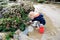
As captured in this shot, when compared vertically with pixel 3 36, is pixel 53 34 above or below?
below

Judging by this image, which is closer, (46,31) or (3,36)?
(3,36)

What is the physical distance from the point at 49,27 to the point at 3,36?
2.05 m

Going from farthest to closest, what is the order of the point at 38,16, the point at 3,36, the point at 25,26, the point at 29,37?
1. the point at 38,16
2. the point at 25,26
3. the point at 29,37
4. the point at 3,36

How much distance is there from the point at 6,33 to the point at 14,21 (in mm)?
554

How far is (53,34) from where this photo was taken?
213 inches

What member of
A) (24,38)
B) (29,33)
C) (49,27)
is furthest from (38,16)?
(24,38)

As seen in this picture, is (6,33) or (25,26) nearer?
(6,33)

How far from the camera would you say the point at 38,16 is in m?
5.98

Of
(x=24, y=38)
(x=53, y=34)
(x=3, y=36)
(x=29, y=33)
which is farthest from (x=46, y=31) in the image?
(x=3, y=36)

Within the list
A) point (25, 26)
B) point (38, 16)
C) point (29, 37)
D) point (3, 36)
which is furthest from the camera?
point (38, 16)

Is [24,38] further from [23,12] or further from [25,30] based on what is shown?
[23,12]

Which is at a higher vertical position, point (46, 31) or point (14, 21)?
point (14, 21)

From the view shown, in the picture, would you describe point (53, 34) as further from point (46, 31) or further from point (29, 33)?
point (29, 33)

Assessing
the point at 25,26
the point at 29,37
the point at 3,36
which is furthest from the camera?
the point at 25,26
